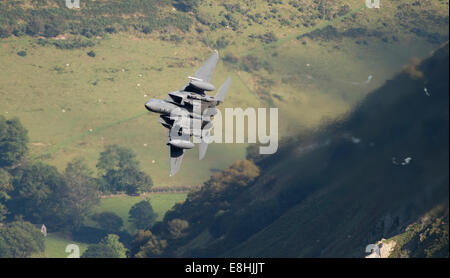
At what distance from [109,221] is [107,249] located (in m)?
8.21

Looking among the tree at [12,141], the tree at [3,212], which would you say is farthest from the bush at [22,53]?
the tree at [3,212]

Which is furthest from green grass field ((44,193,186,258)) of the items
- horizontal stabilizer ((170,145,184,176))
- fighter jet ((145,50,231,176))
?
fighter jet ((145,50,231,176))

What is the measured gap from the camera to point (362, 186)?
7338 cm

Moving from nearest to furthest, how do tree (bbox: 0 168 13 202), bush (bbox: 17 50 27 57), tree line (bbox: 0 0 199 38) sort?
tree (bbox: 0 168 13 202), bush (bbox: 17 50 27 57), tree line (bbox: 0 0 199 38)

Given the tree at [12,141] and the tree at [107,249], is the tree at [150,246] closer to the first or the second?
the tree at [107,249]

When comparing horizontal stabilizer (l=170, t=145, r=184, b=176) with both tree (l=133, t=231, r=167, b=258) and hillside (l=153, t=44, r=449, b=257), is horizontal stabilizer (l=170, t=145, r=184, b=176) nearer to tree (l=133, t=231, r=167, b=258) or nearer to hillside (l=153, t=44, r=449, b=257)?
hillside (l=153, t=44, r=449, b=257)

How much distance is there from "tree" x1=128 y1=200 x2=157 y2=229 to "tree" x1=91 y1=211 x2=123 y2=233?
2585 mm

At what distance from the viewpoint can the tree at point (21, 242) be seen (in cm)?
14188

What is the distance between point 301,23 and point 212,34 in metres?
18.2

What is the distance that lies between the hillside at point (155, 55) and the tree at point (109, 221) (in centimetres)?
1052

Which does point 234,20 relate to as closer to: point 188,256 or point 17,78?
point 17,78

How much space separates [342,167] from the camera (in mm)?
74438

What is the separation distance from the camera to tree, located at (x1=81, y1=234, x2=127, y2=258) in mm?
137000

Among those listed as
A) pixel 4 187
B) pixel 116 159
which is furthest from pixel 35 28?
pixel 116 159
